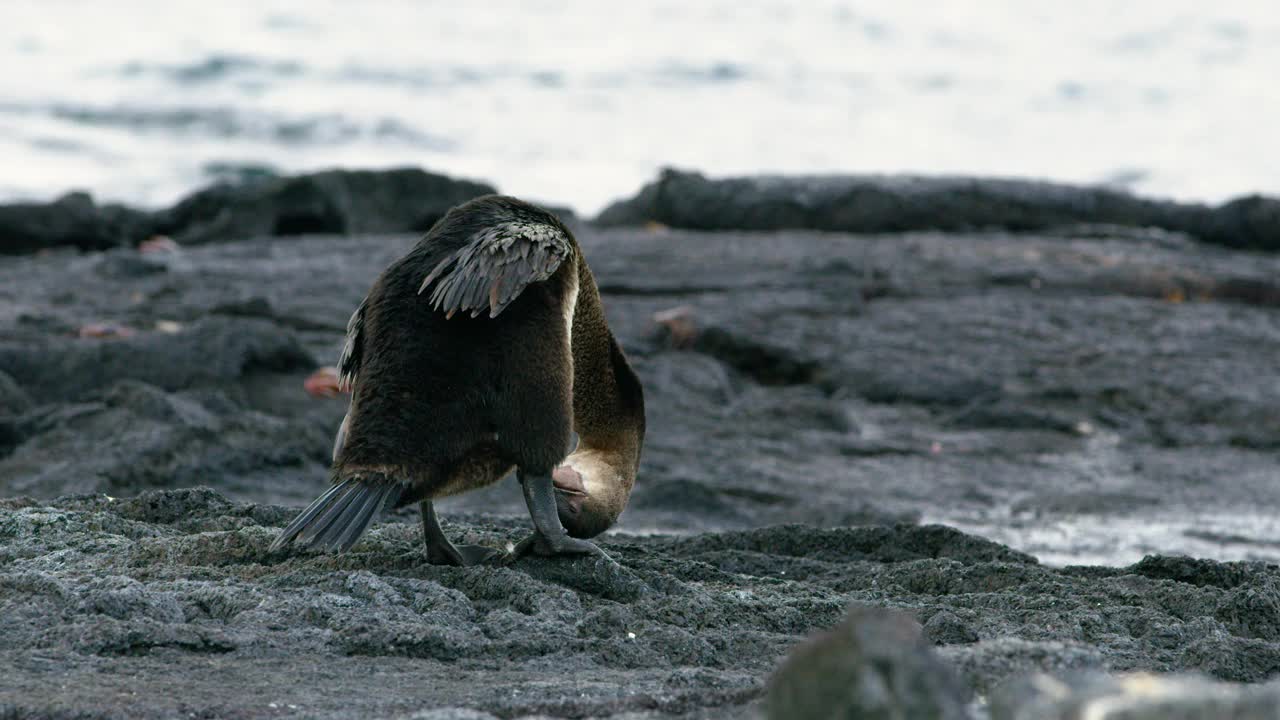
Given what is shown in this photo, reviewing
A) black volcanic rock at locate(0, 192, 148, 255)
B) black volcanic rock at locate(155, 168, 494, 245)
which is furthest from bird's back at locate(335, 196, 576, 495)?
black volcanic rock at locate(0, 192, 148, 255)

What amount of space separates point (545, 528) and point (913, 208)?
11235 mm

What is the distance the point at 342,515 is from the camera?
13.7 ft

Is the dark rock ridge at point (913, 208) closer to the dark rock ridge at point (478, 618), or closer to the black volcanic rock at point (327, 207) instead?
the black volcanic rock at point (327, 207)

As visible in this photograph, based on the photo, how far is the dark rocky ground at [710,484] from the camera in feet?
12.4

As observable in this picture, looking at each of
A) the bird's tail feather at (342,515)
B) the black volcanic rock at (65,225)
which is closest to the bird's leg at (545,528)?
the bird's tail feather at (342,515)

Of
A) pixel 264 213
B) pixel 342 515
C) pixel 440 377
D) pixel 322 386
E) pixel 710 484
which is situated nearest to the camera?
pixel 342 515

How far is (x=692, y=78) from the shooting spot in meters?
30.6

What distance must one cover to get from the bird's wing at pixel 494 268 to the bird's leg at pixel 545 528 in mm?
538

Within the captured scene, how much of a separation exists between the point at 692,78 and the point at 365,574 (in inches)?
1059

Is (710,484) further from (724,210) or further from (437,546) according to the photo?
(724,210)

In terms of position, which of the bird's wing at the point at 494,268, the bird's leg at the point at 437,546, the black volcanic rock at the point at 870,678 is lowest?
the bird's leg at the point at 437,546

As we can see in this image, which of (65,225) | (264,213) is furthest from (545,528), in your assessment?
(65,225)

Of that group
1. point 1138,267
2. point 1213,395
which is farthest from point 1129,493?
point 1138,267

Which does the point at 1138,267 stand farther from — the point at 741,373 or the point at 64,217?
the point at 64,217
